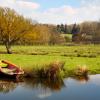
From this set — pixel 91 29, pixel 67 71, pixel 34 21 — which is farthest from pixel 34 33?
pixel 91 29

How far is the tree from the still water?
2887 cm

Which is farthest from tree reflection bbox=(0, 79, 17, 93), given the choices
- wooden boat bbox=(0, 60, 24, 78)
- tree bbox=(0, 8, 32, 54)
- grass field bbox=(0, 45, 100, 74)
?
tree bbox=(0, 8, 32, 54)

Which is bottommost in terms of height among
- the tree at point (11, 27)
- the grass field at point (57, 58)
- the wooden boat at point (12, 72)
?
the grass field at point (57, 58)

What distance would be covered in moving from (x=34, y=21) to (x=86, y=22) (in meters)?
84.8

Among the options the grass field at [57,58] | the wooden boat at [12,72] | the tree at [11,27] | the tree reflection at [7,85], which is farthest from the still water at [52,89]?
the tree at [11,27]

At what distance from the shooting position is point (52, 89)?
2048 cm

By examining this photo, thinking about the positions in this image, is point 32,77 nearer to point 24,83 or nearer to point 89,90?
point 24,83

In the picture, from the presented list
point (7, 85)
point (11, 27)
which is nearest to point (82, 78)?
point (7, 85)

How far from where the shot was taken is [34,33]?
54.4 metres

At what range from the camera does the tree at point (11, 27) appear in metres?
51.5

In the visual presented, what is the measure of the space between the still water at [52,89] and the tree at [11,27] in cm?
2887

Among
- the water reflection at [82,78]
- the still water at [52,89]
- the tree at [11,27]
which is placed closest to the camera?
the still water at [52,89]

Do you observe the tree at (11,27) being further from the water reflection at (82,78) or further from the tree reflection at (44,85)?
the tree reflection at (44,85)

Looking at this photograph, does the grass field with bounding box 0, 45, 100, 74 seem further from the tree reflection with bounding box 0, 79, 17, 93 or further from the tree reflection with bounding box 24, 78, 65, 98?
the tree reflection with bounding box 0, 79, 17, 93
